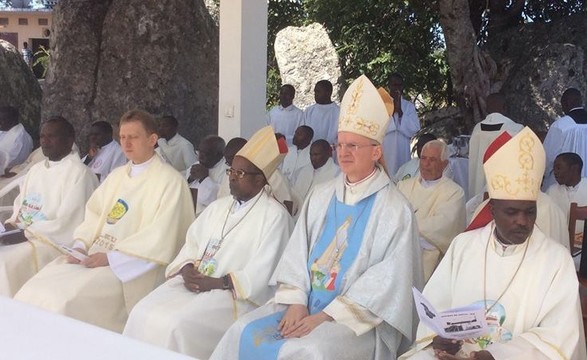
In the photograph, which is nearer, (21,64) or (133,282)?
(133,282)

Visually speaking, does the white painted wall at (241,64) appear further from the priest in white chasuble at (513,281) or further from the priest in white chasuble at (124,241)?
the priest in white chasuble at (513,281)

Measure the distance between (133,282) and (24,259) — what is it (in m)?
0.94

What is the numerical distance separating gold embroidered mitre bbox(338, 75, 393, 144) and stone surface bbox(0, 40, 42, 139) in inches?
350

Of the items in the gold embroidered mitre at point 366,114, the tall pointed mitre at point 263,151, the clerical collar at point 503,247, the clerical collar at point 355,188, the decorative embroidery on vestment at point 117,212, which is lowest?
the decorative embroidery on vestment at point 117,212

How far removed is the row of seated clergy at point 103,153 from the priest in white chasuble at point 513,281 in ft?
16.7

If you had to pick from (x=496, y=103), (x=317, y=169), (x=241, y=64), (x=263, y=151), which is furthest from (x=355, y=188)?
(x=496, y=103)

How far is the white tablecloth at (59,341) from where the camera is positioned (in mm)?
2389

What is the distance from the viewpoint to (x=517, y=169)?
12.1ft

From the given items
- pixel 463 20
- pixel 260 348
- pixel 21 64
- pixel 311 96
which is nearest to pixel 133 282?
pixel 260 348

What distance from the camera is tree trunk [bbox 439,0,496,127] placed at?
1121 cm

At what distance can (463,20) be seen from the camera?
11.2 meters

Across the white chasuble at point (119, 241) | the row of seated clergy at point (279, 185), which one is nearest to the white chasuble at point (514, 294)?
the white chasuble at point (119, 241)

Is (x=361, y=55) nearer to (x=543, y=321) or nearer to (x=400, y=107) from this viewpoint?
(x=400, y=107)

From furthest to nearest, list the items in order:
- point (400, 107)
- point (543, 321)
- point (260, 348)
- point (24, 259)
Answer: point (400, 107), point (24, 259), point (260, 348), point (543, 321)
